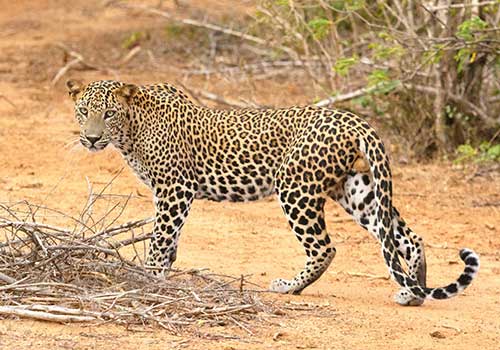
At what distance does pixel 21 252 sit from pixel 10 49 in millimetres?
11415

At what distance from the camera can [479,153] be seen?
13.4m

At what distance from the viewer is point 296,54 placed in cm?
1455

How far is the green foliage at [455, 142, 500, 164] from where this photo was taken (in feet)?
41.5

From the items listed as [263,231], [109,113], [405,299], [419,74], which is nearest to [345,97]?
[419,74]

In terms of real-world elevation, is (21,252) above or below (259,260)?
above

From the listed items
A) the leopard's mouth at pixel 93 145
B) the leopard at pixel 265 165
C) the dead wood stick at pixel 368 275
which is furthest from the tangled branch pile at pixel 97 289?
the dead wood stick at pixel 368 275

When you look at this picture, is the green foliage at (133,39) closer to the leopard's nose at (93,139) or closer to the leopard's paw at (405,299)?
the leopard's nose at (93,139)

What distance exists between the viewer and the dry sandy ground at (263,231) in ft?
24.8

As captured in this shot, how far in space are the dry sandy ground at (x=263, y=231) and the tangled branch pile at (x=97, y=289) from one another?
0.14m

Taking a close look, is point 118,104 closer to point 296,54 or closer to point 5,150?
point 5,150

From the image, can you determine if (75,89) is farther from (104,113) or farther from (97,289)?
(97,289)

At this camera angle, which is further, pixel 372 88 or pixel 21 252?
pixel 372 88

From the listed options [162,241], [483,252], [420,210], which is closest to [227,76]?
[420,210]

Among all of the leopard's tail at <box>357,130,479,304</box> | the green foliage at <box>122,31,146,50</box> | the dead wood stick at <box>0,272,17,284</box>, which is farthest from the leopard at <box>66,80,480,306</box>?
the green foliage at <box>122,31,146,50</box>
